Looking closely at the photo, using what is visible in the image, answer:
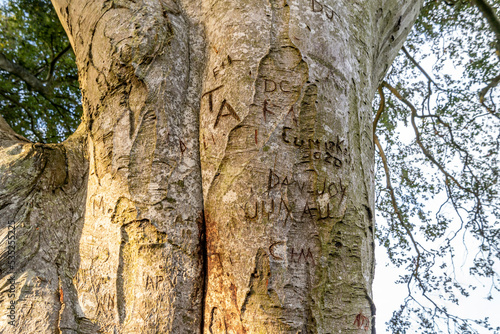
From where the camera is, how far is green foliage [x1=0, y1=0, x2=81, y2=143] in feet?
15.3

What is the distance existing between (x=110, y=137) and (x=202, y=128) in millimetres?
372

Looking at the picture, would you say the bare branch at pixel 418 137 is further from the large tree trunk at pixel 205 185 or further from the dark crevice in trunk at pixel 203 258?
the dark crevice in trunk at pixel 203 258

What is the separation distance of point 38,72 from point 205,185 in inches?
184

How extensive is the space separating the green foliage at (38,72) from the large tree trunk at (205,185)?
11.4 ft

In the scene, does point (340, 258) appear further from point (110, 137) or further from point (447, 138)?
point (447, 138)

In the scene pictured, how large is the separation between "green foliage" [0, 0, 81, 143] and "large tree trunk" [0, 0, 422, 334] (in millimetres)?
3476

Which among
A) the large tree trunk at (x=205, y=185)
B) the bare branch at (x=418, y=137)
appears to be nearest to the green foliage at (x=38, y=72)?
the large tree trunk at (x=205, y=185)

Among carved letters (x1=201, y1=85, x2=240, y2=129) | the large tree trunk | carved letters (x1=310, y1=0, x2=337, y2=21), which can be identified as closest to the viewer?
the large tree trunk

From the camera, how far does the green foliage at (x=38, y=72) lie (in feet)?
15.3

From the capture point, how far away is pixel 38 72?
498cm

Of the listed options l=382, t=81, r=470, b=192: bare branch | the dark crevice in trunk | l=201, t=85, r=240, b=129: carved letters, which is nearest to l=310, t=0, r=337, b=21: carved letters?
l=201, t=85, r=240, b=129: carved letters

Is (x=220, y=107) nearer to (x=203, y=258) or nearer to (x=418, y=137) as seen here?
(x=203, y=258)

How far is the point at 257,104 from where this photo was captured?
1.35 metres

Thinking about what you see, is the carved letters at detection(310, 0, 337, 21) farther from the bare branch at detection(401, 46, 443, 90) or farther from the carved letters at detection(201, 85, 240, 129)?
the bare branch at detection(401, 46, 443, 90)
